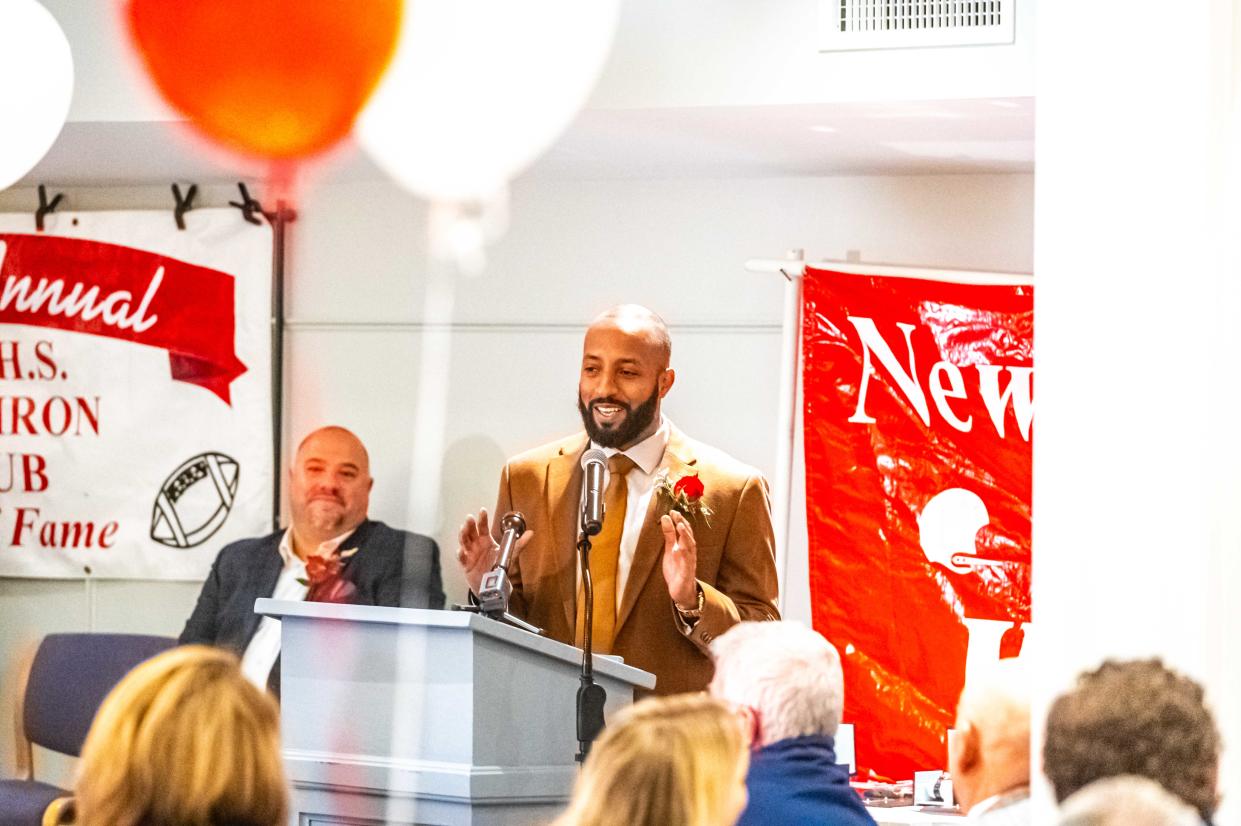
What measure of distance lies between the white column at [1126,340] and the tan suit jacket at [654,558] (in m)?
1.09

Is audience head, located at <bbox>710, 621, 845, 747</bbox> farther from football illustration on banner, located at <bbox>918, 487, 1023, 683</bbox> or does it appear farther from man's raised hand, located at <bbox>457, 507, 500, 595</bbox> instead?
football illustration on banner, located at <bbox>918, 487, 1023, 683</bbox>

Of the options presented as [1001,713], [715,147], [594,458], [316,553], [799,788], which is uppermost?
[715,147]

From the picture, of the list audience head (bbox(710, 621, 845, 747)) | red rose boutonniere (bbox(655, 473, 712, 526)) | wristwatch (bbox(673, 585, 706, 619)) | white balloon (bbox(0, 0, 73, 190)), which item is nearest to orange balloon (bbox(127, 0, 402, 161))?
white balloon (bbox(0, 0, 73, 190))

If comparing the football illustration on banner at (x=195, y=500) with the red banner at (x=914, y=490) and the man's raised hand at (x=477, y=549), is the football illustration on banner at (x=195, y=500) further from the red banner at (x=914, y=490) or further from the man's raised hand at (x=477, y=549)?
the man's raised hand at (x=477, y=549)

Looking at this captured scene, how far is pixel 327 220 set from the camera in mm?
5289

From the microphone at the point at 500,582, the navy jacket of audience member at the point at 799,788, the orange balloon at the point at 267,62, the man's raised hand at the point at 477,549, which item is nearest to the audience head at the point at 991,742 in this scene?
the navy jacket of audience member at the point at 799,788

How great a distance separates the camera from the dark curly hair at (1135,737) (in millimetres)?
1905

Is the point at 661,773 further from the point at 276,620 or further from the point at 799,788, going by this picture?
the point at 276,620

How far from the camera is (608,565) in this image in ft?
13.3

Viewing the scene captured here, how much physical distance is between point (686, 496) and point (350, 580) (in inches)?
55.7

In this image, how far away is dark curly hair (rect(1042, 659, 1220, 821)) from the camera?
1.91 m

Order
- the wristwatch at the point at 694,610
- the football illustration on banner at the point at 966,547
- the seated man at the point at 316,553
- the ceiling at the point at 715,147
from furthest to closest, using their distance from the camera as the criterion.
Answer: the seated man at the point at 316,553 < the football illustration on banner at the point at 966,547 < the ceiling at the point at 715,147 < the wristwatch at the point at 694,610

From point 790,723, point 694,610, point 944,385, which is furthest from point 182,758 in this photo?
point 944,385

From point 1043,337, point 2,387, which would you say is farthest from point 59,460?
point 1043,337
